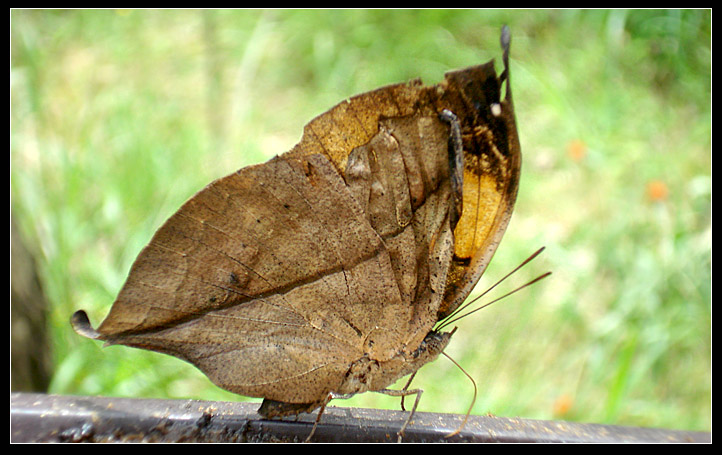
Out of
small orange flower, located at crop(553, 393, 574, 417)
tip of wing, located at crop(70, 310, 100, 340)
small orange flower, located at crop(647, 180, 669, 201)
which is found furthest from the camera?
small orange flower, located at crop(647, 180, 669, 201)

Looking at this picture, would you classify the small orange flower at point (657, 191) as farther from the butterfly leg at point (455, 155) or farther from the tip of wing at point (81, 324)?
the tip of wing at point (81, 324)

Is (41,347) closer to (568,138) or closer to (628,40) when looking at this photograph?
(568,138)

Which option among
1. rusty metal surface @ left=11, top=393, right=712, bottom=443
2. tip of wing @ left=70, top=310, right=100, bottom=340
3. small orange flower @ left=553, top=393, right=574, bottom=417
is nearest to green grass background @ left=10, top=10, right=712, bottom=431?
small orange flower @ left=553, top=393, right=574, bottom=417

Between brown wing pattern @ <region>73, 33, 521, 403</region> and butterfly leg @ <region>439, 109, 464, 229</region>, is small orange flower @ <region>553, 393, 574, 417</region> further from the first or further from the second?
butterfly leg @ <region>439, 109, 464, 229</region>

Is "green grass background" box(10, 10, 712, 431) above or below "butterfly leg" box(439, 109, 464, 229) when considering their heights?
above

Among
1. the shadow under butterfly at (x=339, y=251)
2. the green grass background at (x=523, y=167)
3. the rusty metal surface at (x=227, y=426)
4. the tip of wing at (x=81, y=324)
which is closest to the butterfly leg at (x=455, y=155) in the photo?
the shadow under butterfly at (x=339, y=251)

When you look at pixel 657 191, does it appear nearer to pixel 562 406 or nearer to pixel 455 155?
pixel 562 406
